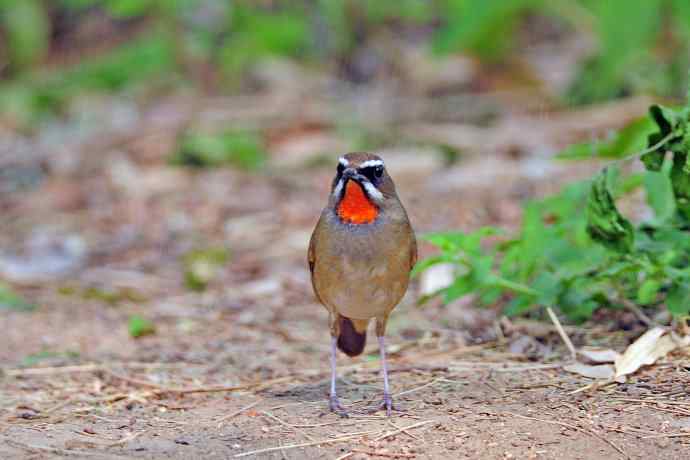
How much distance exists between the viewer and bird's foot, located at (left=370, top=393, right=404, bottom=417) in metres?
4.19

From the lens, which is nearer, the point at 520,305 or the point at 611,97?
the point at 520,305

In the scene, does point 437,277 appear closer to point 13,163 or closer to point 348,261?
point 348,261

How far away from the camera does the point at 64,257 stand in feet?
26.4

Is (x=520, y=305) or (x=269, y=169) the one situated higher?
(x=269, y=169)

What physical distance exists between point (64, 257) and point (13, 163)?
2.63 metres

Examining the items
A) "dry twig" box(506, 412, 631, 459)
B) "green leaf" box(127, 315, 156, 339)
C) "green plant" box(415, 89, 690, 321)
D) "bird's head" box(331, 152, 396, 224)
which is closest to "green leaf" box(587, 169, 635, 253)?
"green plant" box(415, 89, 690, 321)

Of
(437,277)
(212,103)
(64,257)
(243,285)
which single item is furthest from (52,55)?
(437,277)

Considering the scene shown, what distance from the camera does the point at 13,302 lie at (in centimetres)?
671

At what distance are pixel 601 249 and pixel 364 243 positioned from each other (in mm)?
1333

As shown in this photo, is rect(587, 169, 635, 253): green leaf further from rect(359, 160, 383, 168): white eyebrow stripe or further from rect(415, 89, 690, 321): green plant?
rect(359, 160, 383, 168): white eyebrow stripe

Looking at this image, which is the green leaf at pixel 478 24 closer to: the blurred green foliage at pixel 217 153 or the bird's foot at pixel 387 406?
the blurred green foliage at pixel 217 153

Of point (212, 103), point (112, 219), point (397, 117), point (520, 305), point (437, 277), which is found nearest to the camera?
point (520, 305)

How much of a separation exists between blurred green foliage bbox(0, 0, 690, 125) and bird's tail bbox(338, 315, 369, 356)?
4099 millimetres

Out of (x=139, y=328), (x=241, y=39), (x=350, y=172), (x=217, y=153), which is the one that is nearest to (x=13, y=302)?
(x=139, y=328)
